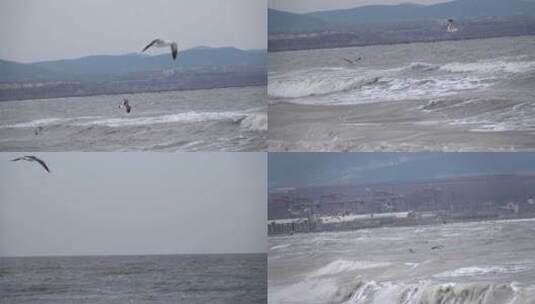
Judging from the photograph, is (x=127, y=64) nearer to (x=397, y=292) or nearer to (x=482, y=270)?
(x=397, y=292)

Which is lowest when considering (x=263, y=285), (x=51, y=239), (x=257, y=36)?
(x=263, y=285)

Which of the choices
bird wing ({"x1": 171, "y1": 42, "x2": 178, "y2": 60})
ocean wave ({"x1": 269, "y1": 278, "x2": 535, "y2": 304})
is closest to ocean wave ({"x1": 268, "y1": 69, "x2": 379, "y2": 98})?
bird wing ({"x1": 171, "y1": 42, "x2": 178, "y2": 60})

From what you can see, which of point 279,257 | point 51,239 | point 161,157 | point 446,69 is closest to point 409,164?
point 446,69

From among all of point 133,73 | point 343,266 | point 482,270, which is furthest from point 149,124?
point 482,270

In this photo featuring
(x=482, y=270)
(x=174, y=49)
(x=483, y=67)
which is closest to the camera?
(x=482, y=270)

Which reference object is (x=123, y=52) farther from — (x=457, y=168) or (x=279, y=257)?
(x=457, y=168)
